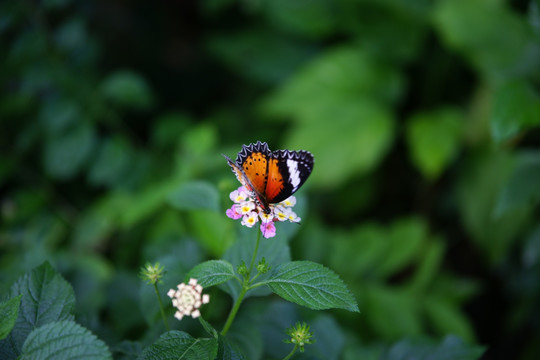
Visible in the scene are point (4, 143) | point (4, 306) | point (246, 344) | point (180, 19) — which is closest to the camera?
point (4, 306)

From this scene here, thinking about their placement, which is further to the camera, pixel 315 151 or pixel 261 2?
pixel 261 2

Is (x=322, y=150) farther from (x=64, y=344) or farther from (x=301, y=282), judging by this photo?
(x=64, y=344)

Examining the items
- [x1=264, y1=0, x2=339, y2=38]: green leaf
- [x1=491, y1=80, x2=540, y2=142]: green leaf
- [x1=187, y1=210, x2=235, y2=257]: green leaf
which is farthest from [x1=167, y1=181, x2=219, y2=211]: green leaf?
[x1=264, y1=0, x2=339, y2=38]: green leaf

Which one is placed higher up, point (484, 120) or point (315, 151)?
point (484, 120)

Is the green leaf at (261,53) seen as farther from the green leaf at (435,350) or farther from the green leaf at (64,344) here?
the green leaf at (64,344)

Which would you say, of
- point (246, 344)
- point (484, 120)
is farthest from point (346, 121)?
point (246, 344)

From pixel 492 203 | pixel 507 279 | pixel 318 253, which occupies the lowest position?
pixel 318 253

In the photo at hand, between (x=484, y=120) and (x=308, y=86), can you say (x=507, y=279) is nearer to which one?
(x=484, y=120)

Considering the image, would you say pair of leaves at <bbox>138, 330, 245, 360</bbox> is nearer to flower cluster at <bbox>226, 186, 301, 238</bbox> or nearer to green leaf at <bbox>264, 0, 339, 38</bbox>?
flower cluster at <bbox>226, 186, 301, 238</bbox>
